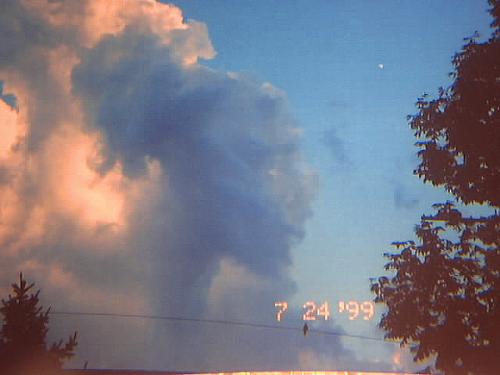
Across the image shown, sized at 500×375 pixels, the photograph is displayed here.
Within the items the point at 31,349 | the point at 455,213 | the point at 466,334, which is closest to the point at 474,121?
the point at 455,213

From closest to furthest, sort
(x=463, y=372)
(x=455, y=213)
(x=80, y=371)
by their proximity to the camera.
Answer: (x=463, y=372), (x=455, y=213), (x=80, y=371)

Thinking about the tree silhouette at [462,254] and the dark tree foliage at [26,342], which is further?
the dark tree foliage at [26,342]

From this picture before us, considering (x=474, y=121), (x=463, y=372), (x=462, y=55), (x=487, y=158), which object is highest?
(x=462, y=55)

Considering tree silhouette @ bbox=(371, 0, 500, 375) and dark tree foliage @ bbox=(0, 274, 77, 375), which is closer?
tree silhouette @ bbox=(371, 0, 500, 375)

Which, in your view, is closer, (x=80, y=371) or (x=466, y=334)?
(x=466, y=334)

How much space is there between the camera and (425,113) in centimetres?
1631

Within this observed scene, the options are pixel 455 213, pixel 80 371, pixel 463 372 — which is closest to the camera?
pixel 463 372

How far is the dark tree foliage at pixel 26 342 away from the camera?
27422mm

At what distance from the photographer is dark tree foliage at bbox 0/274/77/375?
2742 cm

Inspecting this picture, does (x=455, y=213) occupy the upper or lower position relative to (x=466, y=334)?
upper

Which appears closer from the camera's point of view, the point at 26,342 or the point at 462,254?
the point at 462,254

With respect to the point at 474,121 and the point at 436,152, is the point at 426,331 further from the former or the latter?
the point at 474,121

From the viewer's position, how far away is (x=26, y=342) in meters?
29.2

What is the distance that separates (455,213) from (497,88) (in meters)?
4.10
